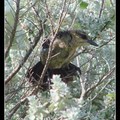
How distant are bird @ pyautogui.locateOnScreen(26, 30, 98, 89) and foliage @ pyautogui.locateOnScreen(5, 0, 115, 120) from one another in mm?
33

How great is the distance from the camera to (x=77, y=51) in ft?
7.07

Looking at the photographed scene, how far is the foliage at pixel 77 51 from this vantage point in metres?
1.77

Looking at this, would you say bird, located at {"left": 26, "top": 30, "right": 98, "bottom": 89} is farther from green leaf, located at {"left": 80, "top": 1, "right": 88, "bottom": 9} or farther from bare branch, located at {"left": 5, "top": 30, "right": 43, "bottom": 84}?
green leaf, located at {"left": 80, "top": 1, "right": 88, "bottom": 9}

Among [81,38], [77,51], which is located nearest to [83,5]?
[81,38]

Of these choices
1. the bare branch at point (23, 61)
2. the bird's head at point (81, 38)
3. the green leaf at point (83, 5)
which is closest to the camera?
the bare branch at point (23, 61)

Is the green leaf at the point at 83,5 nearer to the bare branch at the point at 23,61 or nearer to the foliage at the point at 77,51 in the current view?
the foliage at the point at 77,51

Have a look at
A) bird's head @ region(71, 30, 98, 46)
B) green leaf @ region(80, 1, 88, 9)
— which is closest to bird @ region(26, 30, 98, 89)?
bird's head @ region(71, 30, 98, 46)

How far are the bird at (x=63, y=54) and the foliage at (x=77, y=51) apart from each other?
0.03 m

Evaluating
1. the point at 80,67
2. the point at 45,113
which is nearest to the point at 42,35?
the point at 80,67

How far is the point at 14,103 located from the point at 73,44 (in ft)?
1.52

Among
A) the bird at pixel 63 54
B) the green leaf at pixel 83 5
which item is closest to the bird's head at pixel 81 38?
the bird at pixel 63 54

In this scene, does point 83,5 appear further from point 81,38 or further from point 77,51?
point 77,51

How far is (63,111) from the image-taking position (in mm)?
1348

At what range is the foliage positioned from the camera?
5.81 ft
